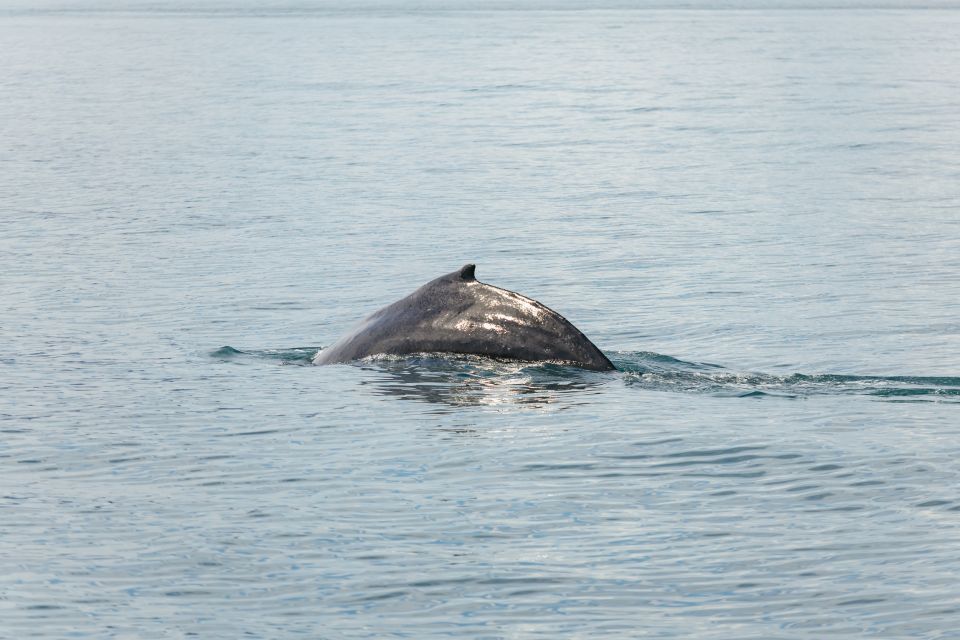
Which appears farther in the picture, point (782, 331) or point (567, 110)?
point (567, 110)

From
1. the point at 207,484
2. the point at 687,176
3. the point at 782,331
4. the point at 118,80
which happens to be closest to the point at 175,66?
the point at 118,80

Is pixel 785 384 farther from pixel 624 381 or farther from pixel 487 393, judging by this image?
pixel 487 393

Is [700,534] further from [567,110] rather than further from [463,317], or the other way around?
[567,110]

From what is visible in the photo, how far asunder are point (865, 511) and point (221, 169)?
28486 millimetres

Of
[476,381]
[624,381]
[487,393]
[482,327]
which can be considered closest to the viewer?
[487,393]

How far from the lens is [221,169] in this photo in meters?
36.8

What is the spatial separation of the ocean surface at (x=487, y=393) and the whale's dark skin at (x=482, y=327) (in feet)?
0.63

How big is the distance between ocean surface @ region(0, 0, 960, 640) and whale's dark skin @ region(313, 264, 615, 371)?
19cm

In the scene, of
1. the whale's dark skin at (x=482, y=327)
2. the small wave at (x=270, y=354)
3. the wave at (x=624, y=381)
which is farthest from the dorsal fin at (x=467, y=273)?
the small wave at (x=270, y=354)

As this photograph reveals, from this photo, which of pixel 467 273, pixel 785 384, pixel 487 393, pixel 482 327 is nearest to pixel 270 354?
pixel 467 273

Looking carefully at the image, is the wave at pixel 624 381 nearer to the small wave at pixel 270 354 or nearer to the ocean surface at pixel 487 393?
the ocean surface at pixel 487 393

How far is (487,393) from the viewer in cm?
1289

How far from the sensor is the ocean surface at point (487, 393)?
28.1ft

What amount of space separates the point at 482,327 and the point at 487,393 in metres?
0.81
